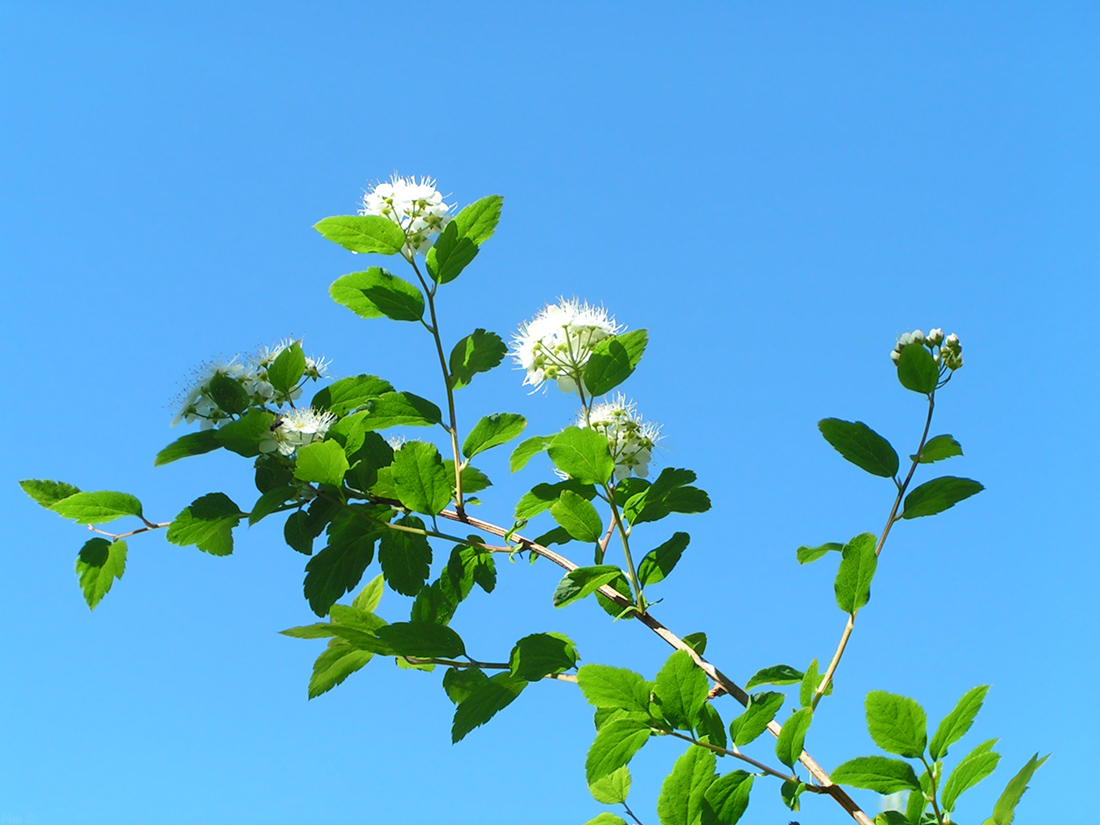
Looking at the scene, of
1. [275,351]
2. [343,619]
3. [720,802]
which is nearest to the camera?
[720,802]

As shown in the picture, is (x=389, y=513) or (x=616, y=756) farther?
(x=389, y=513)

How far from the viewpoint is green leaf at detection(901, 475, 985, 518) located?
1.67 m

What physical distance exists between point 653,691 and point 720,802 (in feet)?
0.65

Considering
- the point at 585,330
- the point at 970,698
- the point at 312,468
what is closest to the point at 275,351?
the point at 312,468

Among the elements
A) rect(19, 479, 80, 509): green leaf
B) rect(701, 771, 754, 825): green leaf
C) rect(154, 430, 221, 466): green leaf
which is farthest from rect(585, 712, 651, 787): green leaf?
rect(19, 479, 80, 509): green leaf

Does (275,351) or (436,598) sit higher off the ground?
(275,351)

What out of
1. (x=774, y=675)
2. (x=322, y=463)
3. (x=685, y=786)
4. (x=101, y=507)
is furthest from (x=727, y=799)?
(x=101, y=507)

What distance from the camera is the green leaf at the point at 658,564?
174 cm

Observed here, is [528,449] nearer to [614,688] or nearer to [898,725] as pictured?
[614,688]

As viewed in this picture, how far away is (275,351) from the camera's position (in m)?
2.08

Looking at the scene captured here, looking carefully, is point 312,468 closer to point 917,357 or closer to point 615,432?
point 615,432

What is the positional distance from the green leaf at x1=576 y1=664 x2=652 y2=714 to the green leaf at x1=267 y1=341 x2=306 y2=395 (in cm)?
95

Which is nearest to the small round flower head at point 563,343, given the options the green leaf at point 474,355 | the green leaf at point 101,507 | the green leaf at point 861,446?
the green leaf at point 474,355

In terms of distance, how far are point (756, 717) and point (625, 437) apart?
28.4 inches
